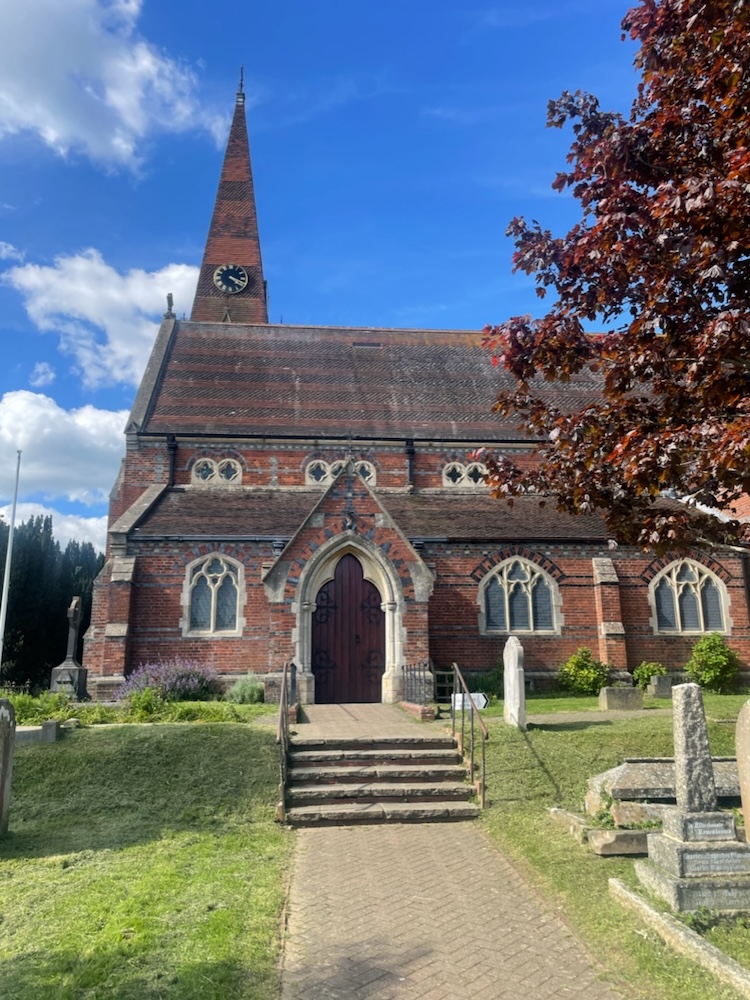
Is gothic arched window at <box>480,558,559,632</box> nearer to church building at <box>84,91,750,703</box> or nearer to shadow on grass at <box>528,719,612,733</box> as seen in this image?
church building at <box>84,91,750,703</box>

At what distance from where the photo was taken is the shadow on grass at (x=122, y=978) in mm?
4281

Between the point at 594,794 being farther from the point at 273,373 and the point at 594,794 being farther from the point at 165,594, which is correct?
the point at 273,373

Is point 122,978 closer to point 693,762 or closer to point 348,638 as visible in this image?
point 693,762

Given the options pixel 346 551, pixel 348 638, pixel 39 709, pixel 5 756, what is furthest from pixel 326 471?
pixel 5 756

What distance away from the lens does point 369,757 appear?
10.0 m

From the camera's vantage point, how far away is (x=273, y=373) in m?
24.2

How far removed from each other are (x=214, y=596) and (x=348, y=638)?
3.65 m

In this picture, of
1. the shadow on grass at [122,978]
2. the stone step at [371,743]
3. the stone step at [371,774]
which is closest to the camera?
the shadow on grass at [122,978]

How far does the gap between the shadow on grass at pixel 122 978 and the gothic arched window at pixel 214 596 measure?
42.0 feet

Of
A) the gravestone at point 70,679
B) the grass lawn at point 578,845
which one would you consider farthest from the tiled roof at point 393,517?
the grass lawn at point 578,845

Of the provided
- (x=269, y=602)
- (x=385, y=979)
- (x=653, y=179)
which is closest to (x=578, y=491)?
(x=653, y=179)

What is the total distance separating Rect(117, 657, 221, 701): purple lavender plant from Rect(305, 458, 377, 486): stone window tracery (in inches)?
274

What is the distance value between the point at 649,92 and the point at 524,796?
8.40 metres

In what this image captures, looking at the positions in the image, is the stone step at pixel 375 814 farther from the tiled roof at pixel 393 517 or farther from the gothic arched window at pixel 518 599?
the gothic arched window at pixel 518 599
